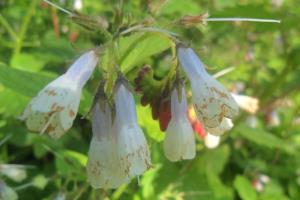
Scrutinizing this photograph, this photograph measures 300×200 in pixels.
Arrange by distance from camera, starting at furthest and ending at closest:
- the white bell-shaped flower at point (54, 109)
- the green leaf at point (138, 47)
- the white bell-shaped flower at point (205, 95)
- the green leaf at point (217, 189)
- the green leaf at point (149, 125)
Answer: the green leaf at point (217, 189) → the green leaf at point (149, 125) → the green leaf at point (138, 47) → the white bell-shaped flower at point (205, 95) → the white bell-shaped flower at point (54, 109)

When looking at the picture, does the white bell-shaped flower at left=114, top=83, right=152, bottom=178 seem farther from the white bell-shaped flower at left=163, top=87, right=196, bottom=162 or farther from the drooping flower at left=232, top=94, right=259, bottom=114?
the drooping flower at left=232, top=94, right=259, bottom=114

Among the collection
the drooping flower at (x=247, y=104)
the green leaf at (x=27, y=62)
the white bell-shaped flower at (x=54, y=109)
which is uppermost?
the white bell-shaped flower at (x=54, y=109)

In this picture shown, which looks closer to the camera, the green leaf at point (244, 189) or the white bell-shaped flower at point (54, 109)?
the white bell-shaped flower at point (54, 109)

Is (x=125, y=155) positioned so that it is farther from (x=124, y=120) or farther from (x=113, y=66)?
(x=113, y=66)

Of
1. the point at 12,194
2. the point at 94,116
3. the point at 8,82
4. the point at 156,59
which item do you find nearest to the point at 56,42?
the point at 156,59

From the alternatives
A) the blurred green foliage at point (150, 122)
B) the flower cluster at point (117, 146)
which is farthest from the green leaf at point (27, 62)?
the flower cluster at point (117, 146)

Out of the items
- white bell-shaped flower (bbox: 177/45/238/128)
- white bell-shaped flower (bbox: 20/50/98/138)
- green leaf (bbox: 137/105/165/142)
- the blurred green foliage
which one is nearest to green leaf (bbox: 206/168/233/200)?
the blurred green foliage

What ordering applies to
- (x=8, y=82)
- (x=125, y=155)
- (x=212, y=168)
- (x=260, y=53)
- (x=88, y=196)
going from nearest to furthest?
(x=125, y=155)
(x=8, y=82)
(x=88, y=196)
(x=212, y=168)
(x=260, y=53)

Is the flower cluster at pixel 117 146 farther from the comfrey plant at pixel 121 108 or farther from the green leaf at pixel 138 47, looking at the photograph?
the green leaf at pixel 138 47
